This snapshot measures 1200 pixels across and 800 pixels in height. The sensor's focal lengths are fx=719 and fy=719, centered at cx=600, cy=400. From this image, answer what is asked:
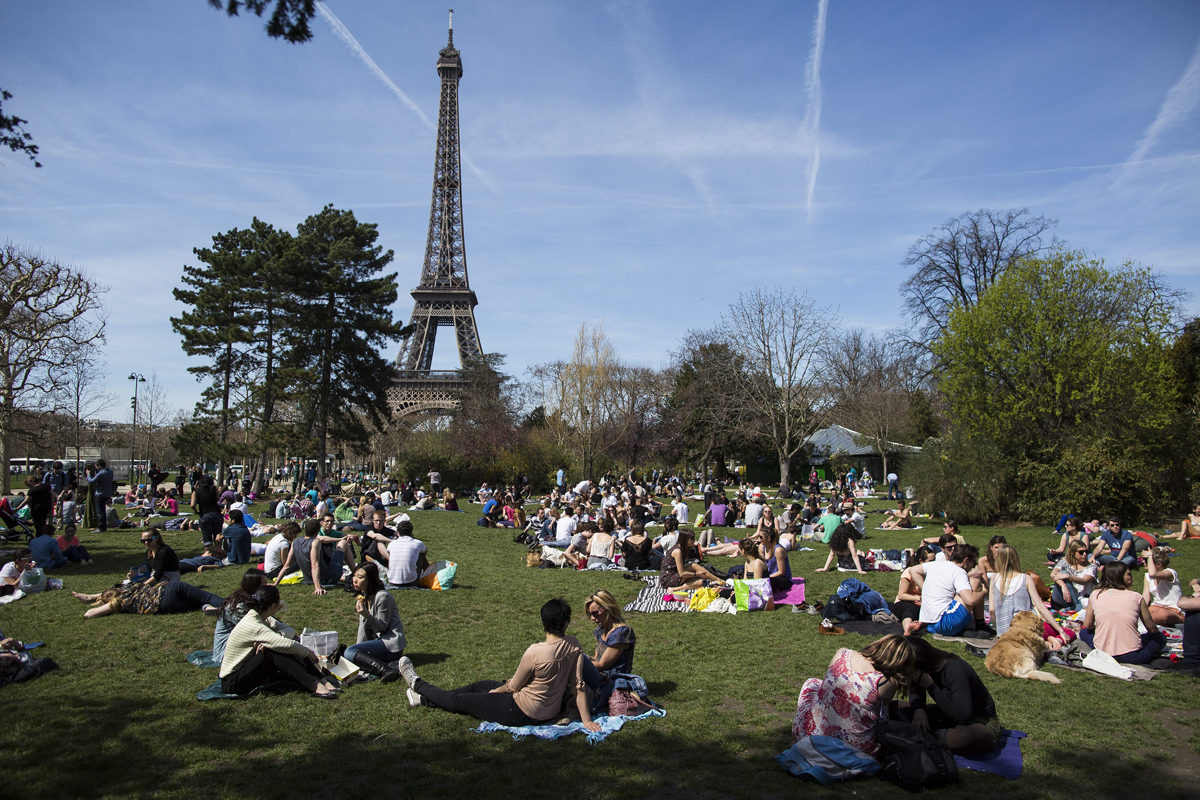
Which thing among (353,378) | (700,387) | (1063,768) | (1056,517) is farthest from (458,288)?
(1063,768)

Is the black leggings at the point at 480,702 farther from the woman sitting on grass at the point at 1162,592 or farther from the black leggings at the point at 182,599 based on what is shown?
the woman sitting on grass at the point at 1162,592

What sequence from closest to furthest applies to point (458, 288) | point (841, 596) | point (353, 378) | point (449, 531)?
point (841, 596)
point (449, 531)
point (353, 378)
point (458, 288)

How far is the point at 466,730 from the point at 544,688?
593 mm

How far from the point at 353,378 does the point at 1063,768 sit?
93.0 ft

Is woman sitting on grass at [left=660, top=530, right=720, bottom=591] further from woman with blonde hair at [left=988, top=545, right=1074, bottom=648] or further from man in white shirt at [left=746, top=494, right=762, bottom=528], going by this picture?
man in white shirt at [left=746, top=494, right=762, bottom=528]

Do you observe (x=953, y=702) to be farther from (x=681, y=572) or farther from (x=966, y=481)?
(x=966, y=481)

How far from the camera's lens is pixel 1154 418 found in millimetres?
19016

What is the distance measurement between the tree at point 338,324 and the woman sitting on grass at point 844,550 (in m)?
20.6

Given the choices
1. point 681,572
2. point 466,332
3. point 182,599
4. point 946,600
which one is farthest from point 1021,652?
point 466,332

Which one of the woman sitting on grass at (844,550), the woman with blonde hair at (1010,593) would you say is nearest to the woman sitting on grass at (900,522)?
the woman sitting on grass at (844,550)

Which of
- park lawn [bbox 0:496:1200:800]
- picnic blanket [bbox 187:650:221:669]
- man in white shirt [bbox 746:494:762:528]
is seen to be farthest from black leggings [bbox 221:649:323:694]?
man in white shirt [bbox 746:494:762:528]

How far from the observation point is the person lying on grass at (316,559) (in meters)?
9.59

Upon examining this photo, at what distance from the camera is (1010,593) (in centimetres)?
721

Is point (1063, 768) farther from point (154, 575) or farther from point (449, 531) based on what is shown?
point (449, 531)
